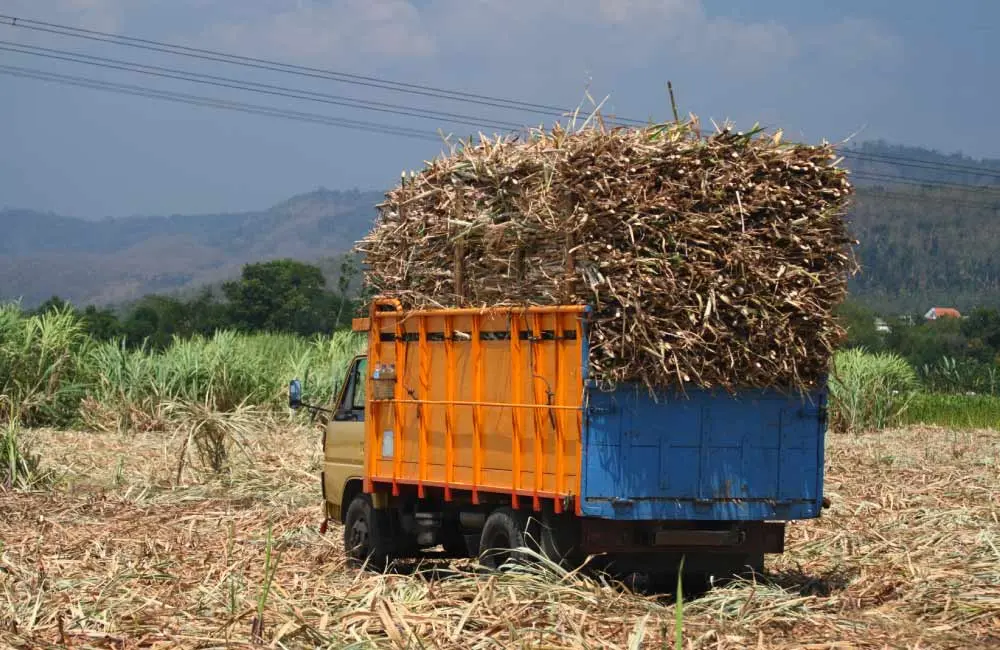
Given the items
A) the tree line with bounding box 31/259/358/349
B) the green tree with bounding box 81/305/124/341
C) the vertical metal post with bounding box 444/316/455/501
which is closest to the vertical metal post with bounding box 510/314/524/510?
the vertical metal post with bounding box 444/316/455/501

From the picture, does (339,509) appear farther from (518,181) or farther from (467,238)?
(518,181)

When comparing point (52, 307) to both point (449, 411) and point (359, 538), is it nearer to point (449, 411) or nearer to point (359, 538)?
point (359, 538)

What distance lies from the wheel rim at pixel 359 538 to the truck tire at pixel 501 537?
2020 millimetres

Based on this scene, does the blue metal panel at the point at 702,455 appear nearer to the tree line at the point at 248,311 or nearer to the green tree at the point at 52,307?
the green tree at the point at 52,307

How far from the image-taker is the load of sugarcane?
1038 centimetres

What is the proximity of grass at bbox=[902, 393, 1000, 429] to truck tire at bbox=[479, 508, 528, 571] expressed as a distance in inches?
896

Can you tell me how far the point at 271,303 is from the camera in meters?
73.2

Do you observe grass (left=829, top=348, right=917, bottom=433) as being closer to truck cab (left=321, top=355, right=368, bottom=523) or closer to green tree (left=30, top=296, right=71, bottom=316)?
green tree (left=30, top=296, right=71, bottom=316)

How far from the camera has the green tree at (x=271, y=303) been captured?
236 ft

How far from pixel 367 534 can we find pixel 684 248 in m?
4.52

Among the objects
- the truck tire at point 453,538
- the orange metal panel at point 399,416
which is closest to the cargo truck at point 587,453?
the orange metal panel at point 399,416

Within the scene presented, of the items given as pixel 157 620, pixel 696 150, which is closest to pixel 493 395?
pixel 696 150

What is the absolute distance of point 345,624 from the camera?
8953mm

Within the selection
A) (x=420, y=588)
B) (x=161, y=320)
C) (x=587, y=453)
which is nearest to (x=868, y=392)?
(x=587, y=453)
